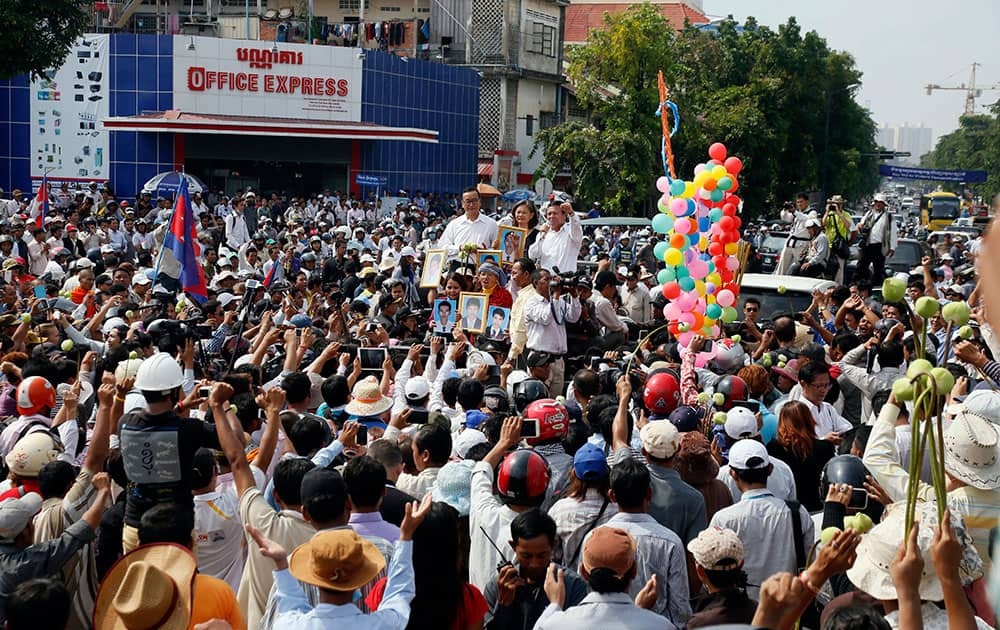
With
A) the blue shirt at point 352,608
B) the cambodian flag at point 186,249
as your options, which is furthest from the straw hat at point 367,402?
the cambodian flag at point 186,249

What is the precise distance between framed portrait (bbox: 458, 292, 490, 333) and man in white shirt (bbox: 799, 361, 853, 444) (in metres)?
4.42

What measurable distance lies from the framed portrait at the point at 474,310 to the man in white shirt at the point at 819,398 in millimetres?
4424

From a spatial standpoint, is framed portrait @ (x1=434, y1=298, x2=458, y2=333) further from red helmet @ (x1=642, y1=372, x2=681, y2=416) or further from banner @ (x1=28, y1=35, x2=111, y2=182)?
banner @ (x1=28, y1=35, x2=111, y2=182)

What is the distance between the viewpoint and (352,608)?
4.09m

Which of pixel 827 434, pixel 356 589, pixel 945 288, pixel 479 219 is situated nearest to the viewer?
pixel 356 589

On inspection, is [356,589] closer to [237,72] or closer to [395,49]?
[237,72]

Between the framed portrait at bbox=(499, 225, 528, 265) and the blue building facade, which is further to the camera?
the blue building facade

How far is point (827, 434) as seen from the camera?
734 centimetres

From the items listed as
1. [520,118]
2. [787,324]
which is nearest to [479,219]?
[787,324]

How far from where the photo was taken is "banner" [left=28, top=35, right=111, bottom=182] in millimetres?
35031

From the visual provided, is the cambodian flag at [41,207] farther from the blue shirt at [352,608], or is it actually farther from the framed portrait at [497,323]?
the blue shirt at [352,608]

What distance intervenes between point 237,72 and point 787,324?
1178 inches

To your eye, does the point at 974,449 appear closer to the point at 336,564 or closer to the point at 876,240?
the point at 336,564

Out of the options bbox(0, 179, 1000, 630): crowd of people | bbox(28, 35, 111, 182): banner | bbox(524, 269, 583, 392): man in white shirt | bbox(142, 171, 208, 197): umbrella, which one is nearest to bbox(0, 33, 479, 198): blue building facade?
bbox(28, 35, 111, 182): banner
